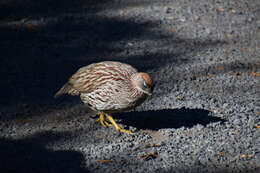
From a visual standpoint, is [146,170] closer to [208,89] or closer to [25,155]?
[25,155]

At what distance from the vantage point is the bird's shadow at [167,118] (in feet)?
21.9

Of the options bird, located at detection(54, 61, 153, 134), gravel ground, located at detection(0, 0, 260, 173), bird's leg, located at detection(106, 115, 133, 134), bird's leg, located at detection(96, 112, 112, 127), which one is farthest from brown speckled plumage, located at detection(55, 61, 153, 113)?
gravel ground, located at detection(0, 0, 260, 173)

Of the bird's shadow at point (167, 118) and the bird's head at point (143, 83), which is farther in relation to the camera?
the bird's shadow at point (167, 118)

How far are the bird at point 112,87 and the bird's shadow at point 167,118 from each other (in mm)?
332

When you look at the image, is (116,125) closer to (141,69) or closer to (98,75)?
(98,75)

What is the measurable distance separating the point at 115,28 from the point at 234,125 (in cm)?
443

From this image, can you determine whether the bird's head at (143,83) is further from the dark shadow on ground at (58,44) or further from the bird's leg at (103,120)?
the dark shadow on ground at (58,44)

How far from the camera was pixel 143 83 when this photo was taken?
6188 mm

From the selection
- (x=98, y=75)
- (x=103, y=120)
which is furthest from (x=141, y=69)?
(x=98, y=75)

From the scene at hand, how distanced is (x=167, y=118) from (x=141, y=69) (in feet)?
6.03

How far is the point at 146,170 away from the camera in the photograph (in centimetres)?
559

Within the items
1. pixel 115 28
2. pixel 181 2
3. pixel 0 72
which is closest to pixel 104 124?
pixel 0 72

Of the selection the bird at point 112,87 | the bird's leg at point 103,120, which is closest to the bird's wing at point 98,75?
the bird at point 112,87

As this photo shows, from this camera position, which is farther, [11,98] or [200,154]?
[11,98]
